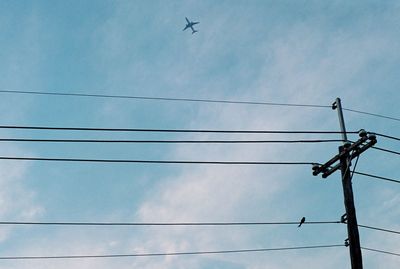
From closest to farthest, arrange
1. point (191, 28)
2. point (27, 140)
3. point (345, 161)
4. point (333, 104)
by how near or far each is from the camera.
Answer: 1. point (27, 140)
2. point (345, 161)
3. point (333, 104)
4. point (191, 28)

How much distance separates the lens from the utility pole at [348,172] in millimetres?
16031

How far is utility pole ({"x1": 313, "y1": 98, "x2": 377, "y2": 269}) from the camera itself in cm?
1603

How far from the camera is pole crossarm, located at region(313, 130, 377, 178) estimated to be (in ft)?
57.2

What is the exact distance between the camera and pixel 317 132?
1873cm

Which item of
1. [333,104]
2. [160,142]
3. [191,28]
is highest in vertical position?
[191,28]

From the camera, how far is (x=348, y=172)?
17.5 meters

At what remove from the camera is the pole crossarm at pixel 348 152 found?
687 inches

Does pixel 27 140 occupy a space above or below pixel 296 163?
below

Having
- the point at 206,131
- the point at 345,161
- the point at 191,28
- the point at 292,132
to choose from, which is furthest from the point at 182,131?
the point at 191,28

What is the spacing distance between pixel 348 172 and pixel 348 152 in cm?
72

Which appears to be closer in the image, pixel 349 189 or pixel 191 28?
pixel 349 189

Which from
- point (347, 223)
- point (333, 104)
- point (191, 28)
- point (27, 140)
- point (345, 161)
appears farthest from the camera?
point (191, 28)

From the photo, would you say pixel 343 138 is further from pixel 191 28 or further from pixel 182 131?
pixel 191 28

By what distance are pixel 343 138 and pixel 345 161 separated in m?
0.90
